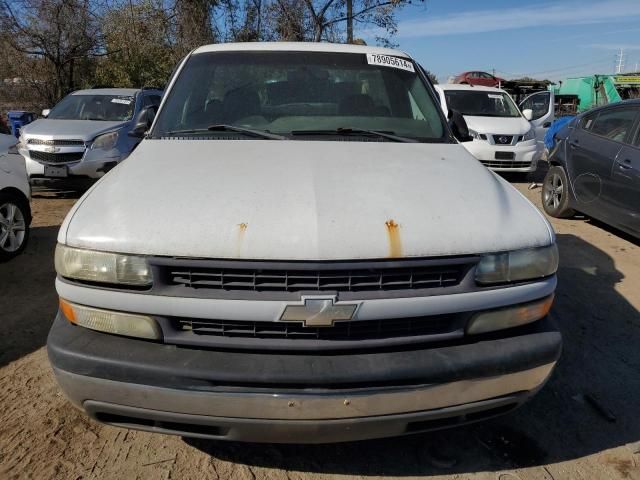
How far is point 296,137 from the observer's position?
308 centimetres

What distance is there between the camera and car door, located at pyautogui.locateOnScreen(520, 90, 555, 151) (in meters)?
12.3

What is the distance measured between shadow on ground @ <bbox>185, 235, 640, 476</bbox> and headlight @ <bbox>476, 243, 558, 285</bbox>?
95 cm

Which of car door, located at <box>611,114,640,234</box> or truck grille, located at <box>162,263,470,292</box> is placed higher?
truck grille, located at <box>162,263,470,292</box>

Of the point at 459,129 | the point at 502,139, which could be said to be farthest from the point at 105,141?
the point at 502,139

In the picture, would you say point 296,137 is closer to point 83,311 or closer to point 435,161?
point 435,161

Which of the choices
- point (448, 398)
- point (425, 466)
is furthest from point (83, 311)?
point (425, 466)

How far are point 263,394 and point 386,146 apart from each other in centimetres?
164

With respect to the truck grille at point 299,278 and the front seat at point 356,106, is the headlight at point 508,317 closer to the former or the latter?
the truck grille at point 299,278

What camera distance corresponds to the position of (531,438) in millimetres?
2684

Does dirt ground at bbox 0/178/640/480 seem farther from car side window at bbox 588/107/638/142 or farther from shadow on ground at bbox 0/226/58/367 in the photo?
car side window at bbox 588/107/638/142

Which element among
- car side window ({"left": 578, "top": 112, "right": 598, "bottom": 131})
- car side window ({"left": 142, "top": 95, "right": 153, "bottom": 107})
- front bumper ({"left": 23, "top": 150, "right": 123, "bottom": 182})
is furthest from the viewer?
car side window ({"left": 142, "top": 95, "right": 153, "bottom": 107})

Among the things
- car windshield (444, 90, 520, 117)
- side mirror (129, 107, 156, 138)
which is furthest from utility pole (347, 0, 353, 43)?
side mirror (129, 107, 156, 138)

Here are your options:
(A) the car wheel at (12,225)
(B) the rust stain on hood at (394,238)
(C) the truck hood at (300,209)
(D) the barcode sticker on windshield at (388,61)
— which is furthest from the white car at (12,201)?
(B) the rust stain on hood at (394,238)

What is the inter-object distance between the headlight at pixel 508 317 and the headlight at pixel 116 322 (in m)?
1.29
